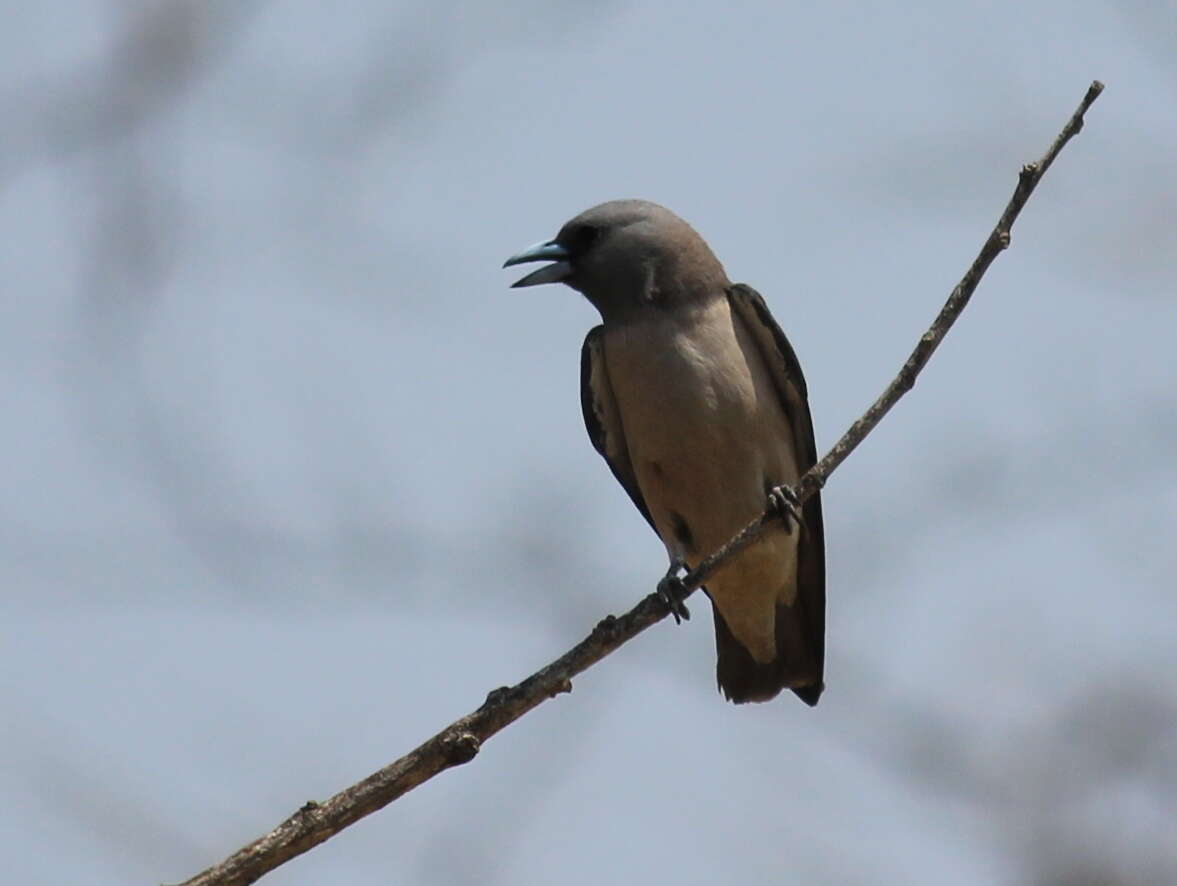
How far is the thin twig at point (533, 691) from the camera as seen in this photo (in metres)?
4.41

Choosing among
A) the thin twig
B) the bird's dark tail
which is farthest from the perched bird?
the thin twig

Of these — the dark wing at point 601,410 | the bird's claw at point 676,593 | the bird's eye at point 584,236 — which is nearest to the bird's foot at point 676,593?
the bird's claw at point 676,593

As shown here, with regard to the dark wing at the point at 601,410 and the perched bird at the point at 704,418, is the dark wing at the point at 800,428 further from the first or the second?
the dark wing at the point at 601,410

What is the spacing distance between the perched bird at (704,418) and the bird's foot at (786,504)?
0.04ft

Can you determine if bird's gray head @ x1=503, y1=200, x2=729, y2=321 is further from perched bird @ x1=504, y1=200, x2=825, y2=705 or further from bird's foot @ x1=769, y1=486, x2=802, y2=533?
bird's foot @ x1=769, y1=486, x2=802, y2=533

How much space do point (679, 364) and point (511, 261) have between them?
1319 millimetres

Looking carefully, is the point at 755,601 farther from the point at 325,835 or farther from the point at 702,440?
the point at 325,835

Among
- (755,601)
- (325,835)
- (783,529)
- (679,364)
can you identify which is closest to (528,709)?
(325,835)

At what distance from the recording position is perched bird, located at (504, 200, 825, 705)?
290 inches

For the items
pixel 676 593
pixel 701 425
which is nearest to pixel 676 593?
pixel 676 593

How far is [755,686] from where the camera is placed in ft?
27.0

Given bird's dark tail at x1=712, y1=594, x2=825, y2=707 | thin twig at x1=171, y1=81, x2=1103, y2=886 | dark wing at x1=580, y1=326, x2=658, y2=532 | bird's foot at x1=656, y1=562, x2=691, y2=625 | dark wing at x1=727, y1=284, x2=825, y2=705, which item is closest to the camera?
thin twig at x1=171, y1=81, x2=1103, y2=886

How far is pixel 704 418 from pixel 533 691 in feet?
8.17

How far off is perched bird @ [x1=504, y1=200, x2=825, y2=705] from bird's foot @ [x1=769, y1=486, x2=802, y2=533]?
0.04ft
